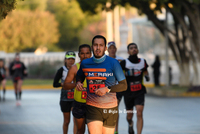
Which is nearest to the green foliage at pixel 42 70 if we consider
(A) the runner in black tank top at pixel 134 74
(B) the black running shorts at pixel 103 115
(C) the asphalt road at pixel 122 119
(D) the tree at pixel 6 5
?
(C) the asphalt road at pixel 122 119

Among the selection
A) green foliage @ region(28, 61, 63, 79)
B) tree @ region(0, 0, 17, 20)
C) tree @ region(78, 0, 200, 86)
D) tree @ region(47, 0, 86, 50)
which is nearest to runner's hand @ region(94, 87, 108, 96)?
tree @ region(0, 0, 17, 20)

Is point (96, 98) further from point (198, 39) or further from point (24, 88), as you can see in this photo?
point (24, 88)

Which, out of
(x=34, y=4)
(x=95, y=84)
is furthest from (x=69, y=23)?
(x=95, y=84)

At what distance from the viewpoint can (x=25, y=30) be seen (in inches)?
2530

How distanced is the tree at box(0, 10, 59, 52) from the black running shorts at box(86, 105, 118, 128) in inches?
2223

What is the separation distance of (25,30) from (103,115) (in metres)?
59.0

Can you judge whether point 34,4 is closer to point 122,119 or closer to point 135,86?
point 122,119

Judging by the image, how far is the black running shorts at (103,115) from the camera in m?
6.37

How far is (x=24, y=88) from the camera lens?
31.1m

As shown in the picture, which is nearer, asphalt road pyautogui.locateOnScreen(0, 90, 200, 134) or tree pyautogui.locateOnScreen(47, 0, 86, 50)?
asphalt road pyautogui.locateOnScreen(0, 90, 200, 134)

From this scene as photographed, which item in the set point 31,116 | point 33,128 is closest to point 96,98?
point 33,128

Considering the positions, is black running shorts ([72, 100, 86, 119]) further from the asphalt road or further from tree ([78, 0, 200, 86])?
tree ([78, 0, 200, 86])

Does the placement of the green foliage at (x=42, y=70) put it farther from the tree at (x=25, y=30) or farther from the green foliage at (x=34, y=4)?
the green foliage at (x=34, y=4)

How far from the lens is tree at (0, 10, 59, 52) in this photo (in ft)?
207
